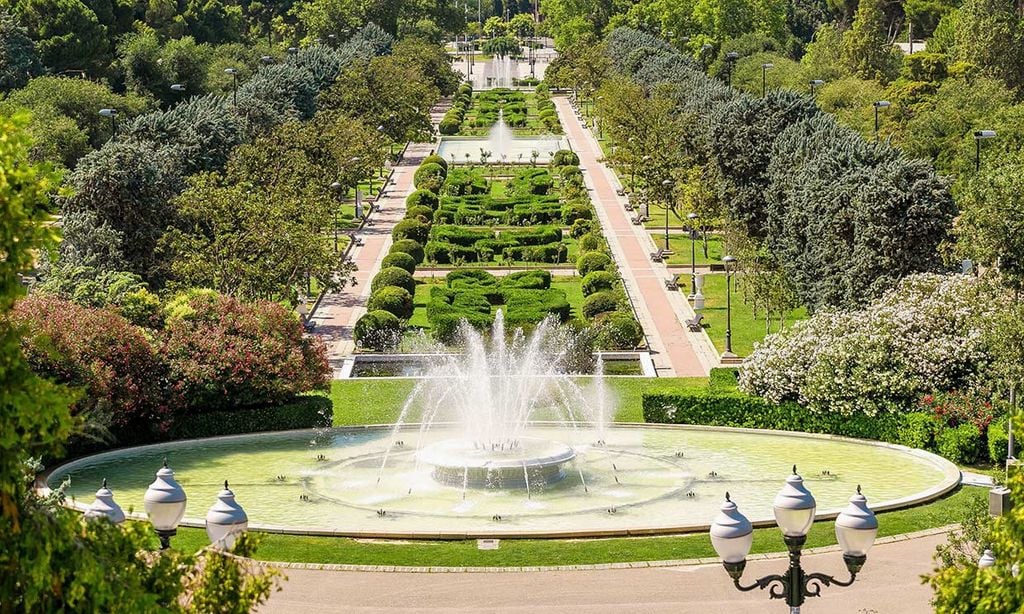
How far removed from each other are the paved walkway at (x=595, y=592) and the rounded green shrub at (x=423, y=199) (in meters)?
53.1

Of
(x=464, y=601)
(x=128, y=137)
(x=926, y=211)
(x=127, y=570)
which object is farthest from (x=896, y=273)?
(x=127, y=570)

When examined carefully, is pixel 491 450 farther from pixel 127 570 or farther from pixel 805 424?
pixel 127 570

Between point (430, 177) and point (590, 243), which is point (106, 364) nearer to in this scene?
point (590, 243)

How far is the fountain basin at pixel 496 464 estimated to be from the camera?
32.7 meters

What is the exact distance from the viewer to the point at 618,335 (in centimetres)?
5138

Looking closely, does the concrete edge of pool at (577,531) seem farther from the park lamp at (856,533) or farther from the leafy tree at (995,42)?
the leafy tree at (995,42)

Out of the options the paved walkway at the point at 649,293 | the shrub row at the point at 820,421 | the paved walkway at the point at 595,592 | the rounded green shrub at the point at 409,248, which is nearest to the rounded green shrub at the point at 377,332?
the paved walkway at the point at 649,293

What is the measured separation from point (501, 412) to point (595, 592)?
1065 cm

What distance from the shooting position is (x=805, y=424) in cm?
3816

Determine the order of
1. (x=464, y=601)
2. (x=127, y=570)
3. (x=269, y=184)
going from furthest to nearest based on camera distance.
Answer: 1. (x=269, y=184)
2. (x=464, y=601)
3. (x=127, y=570)

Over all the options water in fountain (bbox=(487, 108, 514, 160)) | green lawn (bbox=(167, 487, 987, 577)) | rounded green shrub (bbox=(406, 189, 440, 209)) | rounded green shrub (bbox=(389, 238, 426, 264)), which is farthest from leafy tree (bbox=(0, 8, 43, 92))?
green lawn (bbox=(167, 487, 987, 577))

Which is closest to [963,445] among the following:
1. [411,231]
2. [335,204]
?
[411,231]

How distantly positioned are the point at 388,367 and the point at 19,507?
37682 mm

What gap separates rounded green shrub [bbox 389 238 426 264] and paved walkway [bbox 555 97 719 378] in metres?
8.03
